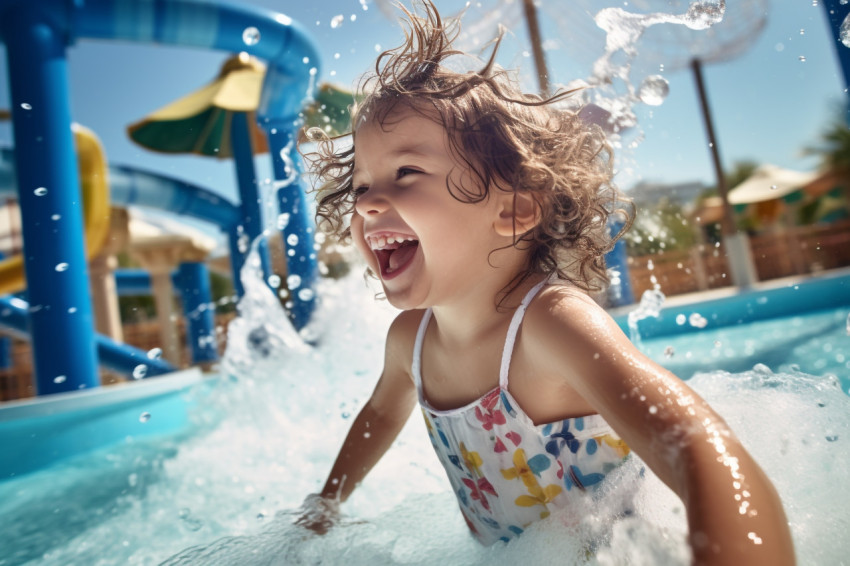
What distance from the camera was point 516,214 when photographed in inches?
49.9

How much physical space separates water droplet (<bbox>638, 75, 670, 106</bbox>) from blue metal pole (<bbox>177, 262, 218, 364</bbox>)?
6.55m

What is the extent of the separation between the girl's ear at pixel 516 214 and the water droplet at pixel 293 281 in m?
3.30

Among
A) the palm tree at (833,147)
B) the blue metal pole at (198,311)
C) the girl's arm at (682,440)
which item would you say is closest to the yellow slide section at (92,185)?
the blue metal pole at (198,311)

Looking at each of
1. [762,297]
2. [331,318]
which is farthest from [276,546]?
[762,297]

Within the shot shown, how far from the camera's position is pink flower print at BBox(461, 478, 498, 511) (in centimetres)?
129

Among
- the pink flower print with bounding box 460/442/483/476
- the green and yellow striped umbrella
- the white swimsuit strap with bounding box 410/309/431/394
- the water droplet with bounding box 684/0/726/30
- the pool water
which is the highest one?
the green and yellow striped umbrella

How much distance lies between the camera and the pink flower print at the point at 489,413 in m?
1.21

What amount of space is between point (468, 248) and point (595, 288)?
1.43 feet

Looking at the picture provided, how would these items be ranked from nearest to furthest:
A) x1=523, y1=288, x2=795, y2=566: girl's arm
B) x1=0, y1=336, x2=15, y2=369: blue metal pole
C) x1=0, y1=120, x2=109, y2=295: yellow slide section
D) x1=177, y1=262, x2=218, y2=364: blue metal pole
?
x1=523, y1=288, x2=795, y2=566: girl's arm < x1=0, y1=120, x2=109, y2=295: yellow slide section < x1=177, y1=262, x2=218, y2=364: blue metal pole < x1=0, y1=336, x2=15, y2=369: blue metal pole

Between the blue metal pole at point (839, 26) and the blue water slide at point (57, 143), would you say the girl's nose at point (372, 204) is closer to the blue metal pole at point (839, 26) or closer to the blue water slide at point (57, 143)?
the blue metal pole at point (839, 26)

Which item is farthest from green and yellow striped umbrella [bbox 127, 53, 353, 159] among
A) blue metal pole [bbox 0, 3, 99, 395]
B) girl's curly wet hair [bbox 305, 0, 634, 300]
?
girl's curly wet hair [bbox 305, 0, 634, 300]

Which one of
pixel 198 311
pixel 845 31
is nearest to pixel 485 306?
pixel 845 31

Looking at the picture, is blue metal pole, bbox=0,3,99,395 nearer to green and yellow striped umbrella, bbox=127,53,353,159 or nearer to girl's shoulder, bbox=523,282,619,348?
green and yellow striped umbrella, bbox=127,53,353,159

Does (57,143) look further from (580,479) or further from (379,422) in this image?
(580,479)
